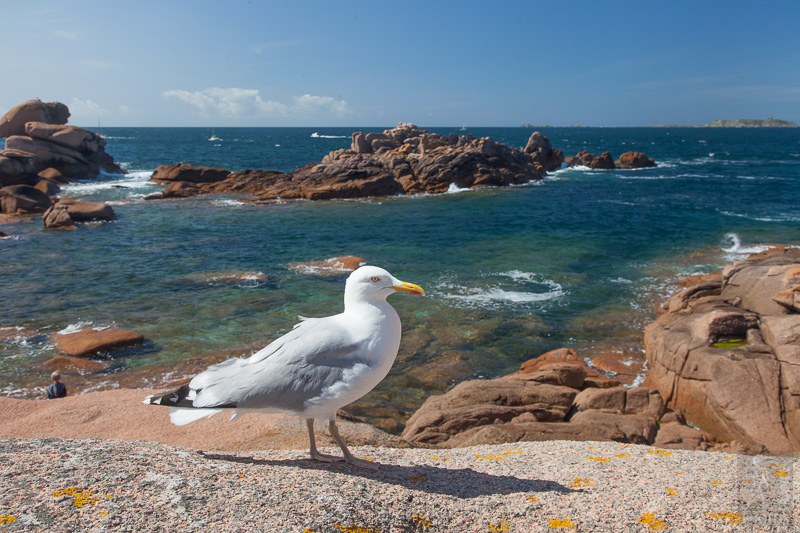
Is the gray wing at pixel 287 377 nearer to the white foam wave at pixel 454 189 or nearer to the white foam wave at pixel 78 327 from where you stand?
the white foam wave at pixel 78 327

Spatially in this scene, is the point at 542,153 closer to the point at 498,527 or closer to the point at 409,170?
the point at 409,170

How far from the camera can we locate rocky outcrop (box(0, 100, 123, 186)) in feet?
147

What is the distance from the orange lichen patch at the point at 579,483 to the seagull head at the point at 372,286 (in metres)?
2.27

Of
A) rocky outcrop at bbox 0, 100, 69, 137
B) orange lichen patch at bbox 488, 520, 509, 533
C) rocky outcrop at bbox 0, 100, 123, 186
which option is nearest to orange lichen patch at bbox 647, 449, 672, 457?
orange lichen patch at bbox 488, 520, 509, 533

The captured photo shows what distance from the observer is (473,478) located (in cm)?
478

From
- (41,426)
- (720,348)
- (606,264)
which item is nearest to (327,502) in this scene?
(41,426)

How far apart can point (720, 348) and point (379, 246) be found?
18.1 metres

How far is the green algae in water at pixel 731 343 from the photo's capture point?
9.57 meters

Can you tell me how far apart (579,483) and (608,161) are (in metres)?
67.4

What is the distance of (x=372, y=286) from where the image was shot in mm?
4484

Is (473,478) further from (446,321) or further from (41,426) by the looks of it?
(446,321)

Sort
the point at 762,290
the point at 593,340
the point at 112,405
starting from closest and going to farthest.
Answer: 1. the point at 112,405
2. the point at 762,290
3. the point at 593,340

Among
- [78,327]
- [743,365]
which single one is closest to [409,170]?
[78,327]

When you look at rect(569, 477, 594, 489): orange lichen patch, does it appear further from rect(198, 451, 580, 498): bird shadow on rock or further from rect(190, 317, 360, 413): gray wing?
rect(190, 317, 360, 413): gray wing
